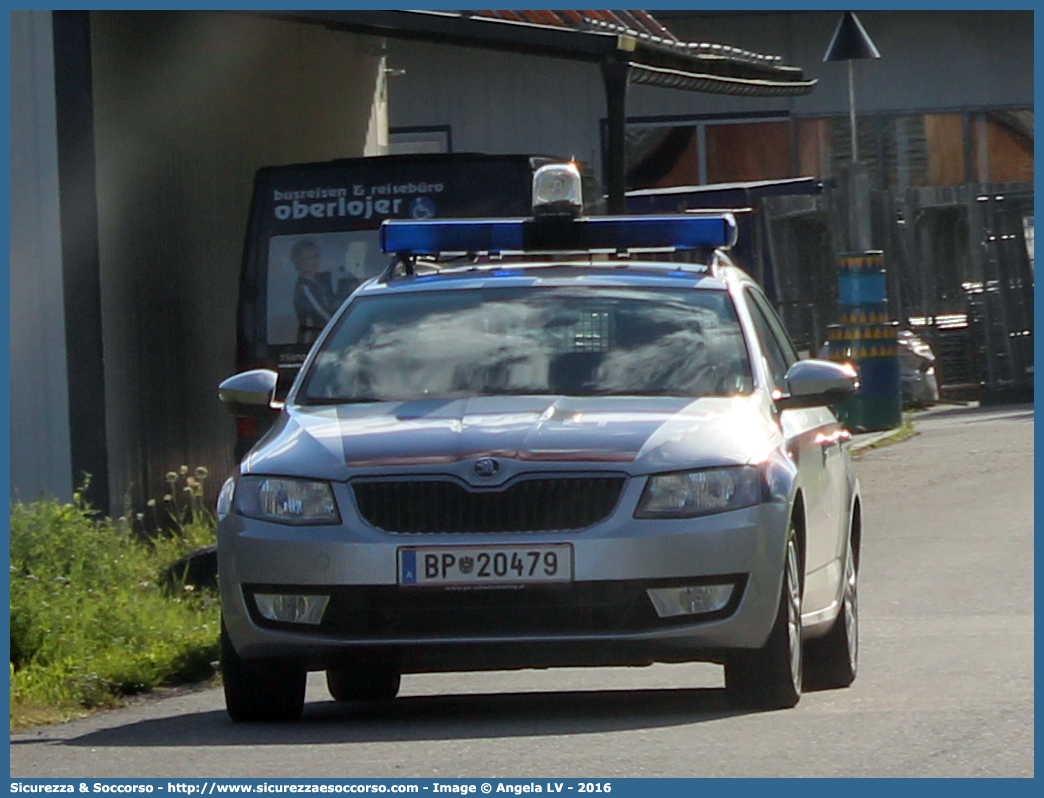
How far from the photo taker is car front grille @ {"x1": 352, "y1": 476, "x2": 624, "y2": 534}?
7746 millimetres

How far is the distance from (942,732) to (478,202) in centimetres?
779

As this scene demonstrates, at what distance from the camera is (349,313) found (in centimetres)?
920

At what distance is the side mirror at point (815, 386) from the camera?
8.65 metres

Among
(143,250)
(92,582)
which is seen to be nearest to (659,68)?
(143,250)

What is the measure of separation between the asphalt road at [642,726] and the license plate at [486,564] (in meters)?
0.46

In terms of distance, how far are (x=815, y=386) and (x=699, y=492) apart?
1.01 metres

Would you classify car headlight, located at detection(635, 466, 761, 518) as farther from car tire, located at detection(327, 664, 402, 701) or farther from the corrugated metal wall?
the corrugated metal wall

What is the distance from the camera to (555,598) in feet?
25.3

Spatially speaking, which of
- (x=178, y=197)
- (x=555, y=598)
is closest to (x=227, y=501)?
(x=555, y=598)

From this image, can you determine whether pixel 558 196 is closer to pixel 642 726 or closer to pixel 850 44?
pixel 642 726

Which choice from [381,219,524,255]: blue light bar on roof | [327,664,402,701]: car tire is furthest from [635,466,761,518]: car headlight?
[381,219,524,255]: blue light bar on roof

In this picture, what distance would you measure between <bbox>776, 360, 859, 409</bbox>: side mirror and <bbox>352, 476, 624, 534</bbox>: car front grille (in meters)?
1.14

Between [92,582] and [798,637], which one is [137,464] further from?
[798,637]

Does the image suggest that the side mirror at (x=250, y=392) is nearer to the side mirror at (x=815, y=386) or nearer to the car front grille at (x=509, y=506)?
the car front grille at (x=509, y=506)
